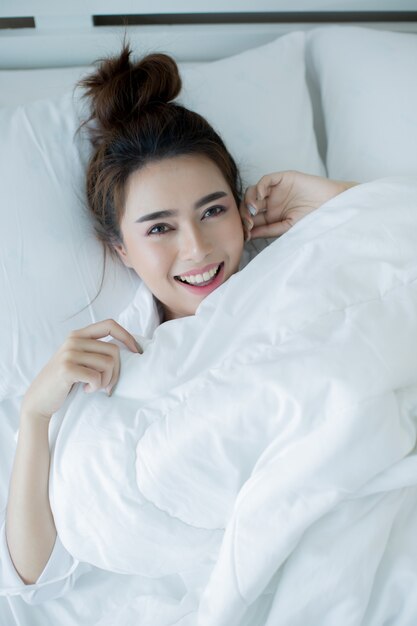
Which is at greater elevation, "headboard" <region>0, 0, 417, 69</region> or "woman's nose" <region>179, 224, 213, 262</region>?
"headboard" <region>0, 0, 417, 69</region>

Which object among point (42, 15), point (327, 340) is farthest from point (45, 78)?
point (327, 340)

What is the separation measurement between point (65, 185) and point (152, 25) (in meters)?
0.52

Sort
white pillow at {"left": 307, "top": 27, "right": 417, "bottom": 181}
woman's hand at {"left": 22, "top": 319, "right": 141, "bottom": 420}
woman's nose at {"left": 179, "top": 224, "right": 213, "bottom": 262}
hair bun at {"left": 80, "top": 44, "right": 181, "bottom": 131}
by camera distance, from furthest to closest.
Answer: white pillow at {"left": 307, "top": 27, "right": 417, "bottom": 181} < hair bun at {"left": 80, "top": 44, "right": 181, "bottom": 131} < woman's nose at {"left": 179, "top": 224, "right": 213, "bottom": 262} < woman's hand at {"left": 22, "top": 319, "right": 141, "bottom": 420}

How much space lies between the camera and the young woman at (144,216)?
961 millimetres

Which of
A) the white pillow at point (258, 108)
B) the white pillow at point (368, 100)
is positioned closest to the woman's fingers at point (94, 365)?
the white pillow at point (258, 108)

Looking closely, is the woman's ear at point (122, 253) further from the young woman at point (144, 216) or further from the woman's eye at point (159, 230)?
the woman's eye at point (159, 230)

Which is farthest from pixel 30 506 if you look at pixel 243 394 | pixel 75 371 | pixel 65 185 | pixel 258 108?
pixel 258 108

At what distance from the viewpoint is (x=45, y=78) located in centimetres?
135

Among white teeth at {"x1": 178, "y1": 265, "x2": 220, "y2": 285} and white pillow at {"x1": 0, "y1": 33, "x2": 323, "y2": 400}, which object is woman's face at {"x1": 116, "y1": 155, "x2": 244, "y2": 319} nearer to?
white teeth at {"x1": 178, "y1": 265, "x2": 220, "y2": 285}

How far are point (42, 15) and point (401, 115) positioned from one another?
2.61 feet

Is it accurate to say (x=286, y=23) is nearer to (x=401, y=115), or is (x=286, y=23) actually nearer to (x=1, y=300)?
(x=401, y=115)

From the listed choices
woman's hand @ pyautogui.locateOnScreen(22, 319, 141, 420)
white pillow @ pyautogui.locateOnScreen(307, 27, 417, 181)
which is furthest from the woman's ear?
white pillow @ pyautogui.locateOnScreen(307, 27, 417, 181)

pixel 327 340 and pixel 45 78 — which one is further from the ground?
pixel 45 78

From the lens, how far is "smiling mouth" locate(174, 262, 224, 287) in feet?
3.60
